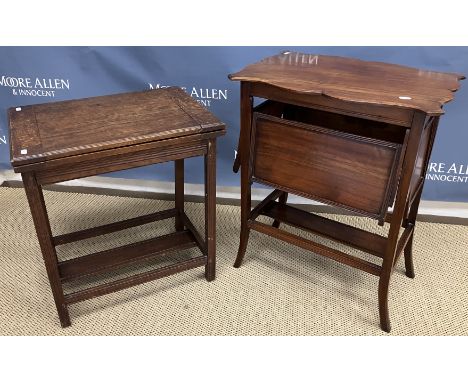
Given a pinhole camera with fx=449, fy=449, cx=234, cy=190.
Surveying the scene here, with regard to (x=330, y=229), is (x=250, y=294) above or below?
below

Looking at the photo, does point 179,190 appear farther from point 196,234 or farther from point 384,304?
point 384,304

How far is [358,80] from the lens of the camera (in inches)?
57.1

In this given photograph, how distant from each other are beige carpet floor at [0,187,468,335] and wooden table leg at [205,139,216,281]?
3.4 inches

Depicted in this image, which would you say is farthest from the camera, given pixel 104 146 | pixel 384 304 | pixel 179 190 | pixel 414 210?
pixel 179 190

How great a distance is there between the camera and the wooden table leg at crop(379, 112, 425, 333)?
1278 millimetres

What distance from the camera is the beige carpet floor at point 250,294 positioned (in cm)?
168

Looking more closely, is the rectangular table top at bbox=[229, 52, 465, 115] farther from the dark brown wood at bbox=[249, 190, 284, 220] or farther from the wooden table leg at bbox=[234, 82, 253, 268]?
the dark brown wood at bbox=[249, 190, 284, 220]

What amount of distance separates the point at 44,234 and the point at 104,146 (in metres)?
0.36

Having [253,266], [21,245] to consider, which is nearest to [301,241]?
[253,266]

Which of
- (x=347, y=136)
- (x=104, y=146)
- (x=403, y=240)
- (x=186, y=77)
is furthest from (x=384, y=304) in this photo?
(x=186, y=77)

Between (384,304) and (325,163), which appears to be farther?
(384,304)

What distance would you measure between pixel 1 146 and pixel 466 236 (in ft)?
8.00
